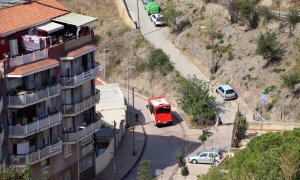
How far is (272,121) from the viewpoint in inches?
3302

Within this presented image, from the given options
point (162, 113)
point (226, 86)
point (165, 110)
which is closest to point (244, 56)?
point (226, 86)

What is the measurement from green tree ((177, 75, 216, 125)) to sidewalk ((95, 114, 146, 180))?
5166mm

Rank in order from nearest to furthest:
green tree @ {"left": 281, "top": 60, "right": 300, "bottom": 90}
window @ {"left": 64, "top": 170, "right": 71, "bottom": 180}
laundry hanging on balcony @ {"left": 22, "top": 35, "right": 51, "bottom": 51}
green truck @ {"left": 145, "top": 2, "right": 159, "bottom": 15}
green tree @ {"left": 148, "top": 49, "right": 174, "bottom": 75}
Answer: laundry hanging on balcony @ {"left": 22, "top": 35, "right": 51, "bottom": 51}, window @ {"left": 64, "top": 170, "right": 71, "bottom": 180}, green tree @ {"left": 281, "top": 60, "right": 300, "bottom": 90}, green tree @ {"left": 148, "top": 49, "right": 174, "bottom": 75}, green truck @ {"left": 145, "top": 2, "right": 159, "bottom": 15}

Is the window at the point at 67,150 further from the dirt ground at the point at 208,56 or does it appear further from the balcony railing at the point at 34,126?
the dirt ground at the point at 208,56

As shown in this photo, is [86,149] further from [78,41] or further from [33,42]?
[33,42]

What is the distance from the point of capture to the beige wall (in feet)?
372

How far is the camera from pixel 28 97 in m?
62.6

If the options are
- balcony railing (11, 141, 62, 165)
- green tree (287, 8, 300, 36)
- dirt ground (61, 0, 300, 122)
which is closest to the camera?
balcony railing (11, 141, 62, 165)

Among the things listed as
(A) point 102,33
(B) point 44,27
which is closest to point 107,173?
(B) point 44,27

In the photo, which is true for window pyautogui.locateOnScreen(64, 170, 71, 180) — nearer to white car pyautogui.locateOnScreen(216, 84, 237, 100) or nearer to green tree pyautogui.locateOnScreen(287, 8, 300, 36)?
white car pyautogui.locateOnScreen(216, 84, 237, 100)

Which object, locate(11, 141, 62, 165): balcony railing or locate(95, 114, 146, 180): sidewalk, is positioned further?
locate(95, 114, 146, 180): sidewalk

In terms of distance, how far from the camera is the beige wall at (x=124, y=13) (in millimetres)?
113275

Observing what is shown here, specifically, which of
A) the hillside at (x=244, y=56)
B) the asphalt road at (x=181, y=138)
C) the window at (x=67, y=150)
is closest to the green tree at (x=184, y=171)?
the asphalt road at (x=181, y=138)

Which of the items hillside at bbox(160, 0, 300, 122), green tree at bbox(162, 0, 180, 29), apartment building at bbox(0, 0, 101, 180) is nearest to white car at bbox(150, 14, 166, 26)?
green tree at bbox(162, 0, 180, 29)
